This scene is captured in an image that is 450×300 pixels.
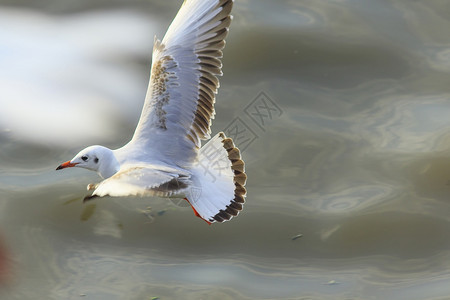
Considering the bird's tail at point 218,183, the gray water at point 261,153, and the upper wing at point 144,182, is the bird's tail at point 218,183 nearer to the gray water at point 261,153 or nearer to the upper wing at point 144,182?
the upper wing at point 144,182

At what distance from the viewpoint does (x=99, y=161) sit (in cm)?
421

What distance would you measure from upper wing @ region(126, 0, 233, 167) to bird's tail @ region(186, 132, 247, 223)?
0.15 m

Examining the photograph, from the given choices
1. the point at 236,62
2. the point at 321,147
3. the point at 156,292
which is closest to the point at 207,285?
the point at 156,292

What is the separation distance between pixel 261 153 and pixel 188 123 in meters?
0.82

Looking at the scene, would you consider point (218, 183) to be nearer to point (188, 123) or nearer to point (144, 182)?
point (188, 123)

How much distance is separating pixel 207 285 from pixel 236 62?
2.25m

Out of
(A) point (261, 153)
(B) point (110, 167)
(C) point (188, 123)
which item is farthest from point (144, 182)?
(A) point (261, 153)

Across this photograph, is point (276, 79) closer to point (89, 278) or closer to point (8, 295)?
point (89, 278)

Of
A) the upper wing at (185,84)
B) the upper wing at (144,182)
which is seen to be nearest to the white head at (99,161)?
the upper wing at (144,182)

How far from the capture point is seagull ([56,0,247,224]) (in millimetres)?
4219

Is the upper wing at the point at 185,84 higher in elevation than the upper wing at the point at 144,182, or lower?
higher

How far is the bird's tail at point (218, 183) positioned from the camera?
162 inches

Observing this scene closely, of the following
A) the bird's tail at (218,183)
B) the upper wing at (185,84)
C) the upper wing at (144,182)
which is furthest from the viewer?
the upper wing at (185,84)

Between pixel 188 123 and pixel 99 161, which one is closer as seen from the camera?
pixel 99 161
